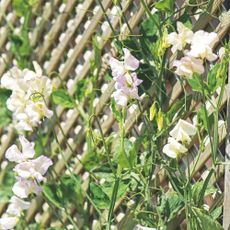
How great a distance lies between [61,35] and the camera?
307 centimetres

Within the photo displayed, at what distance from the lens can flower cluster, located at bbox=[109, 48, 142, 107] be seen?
2102mm

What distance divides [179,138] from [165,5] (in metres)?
0.39

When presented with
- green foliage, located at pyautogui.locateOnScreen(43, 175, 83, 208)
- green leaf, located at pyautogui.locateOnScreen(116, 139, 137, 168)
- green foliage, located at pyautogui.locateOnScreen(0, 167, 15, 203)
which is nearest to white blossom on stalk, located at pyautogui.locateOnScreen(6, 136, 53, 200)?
green leaf, located at pyautogui.locateOnScreen(116, 139, 137, 168)

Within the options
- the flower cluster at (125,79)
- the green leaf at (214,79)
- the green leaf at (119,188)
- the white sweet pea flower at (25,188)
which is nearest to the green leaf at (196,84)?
the green leaf at (214,79)

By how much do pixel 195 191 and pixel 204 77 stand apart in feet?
1.03

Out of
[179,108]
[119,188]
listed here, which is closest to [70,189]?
[119,188]

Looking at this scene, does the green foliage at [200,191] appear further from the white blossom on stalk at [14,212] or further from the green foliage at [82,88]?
the green foliage at [82,88]

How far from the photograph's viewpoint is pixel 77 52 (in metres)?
2.90

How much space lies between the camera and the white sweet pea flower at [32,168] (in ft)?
7.25

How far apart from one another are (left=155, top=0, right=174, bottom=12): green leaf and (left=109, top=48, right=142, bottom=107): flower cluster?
195 mm

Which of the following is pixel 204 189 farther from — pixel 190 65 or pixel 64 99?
pixel 64 99

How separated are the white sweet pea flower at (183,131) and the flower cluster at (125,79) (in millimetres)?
139

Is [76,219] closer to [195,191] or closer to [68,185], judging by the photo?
[68,185]

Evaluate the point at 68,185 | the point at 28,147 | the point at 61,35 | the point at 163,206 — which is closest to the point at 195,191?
the point at 163,206
